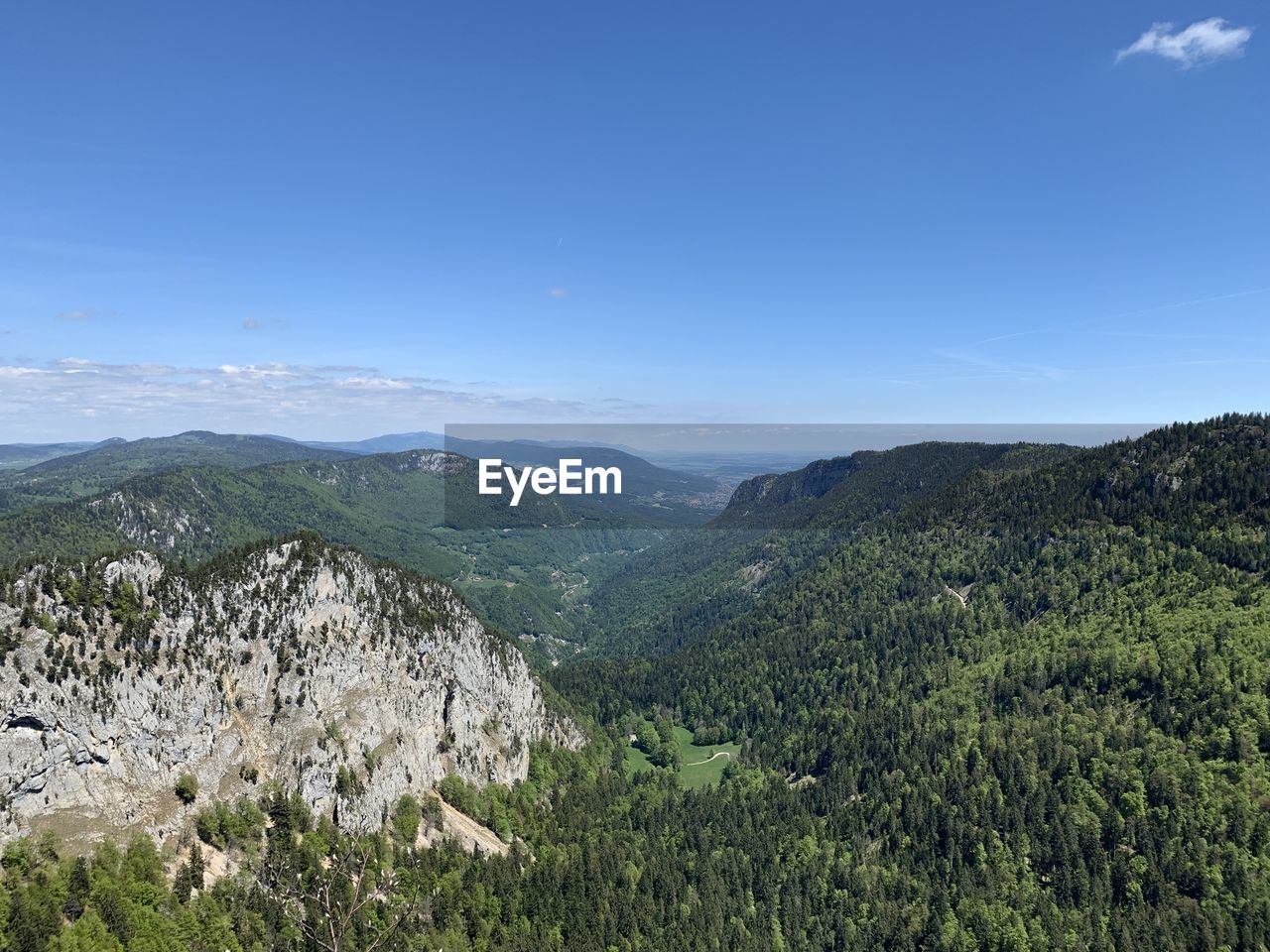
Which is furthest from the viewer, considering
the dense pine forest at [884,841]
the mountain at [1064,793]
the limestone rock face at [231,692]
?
the mountain at [1064,793]

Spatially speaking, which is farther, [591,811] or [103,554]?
[591,811]

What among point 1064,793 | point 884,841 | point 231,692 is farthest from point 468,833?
point 1064,793

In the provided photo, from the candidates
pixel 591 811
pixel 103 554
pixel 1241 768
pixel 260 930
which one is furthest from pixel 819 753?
pixel 103 554

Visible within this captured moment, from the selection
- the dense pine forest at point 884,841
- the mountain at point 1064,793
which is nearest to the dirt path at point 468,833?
the dense pine forest at point 884,841

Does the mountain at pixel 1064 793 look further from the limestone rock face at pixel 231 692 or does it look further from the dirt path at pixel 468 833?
the limestone rock face at pixel 231 692

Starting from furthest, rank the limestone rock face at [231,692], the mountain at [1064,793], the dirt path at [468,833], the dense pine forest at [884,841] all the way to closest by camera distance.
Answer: the dirt path at [468,833]
the mountain at [1064,793]
the dense pine forest at [884,841]
the limestone rock face at [231,692]

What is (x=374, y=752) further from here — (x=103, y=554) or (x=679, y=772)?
(x=679, y=772)

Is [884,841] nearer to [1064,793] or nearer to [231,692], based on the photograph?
[1064,793]

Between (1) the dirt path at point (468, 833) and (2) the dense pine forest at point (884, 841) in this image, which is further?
(1) the dirt path at point (468, 833)

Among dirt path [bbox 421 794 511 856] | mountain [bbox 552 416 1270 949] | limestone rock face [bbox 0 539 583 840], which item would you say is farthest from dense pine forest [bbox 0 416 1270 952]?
limestone rock face [bbox 0 539 583 840]
